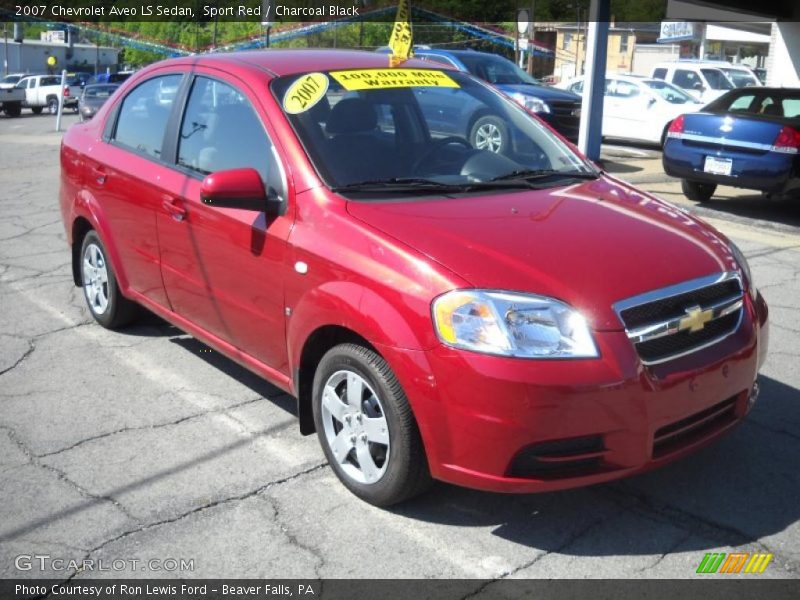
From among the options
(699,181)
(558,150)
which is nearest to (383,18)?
(699,181)

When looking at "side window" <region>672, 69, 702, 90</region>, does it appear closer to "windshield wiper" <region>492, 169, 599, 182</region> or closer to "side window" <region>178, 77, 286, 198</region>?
"windshield wiper" <region>492, 169, 599, 182</region>

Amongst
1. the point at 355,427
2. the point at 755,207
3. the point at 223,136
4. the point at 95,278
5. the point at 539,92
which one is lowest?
the point at 355,427

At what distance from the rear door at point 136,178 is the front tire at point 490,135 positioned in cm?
164

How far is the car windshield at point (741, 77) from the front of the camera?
2212 cm

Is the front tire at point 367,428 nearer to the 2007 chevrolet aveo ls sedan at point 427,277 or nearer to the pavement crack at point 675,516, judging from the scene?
the 2007 chevrolet aveo ls sedan at point 427,277

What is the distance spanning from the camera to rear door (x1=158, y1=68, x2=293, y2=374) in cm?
390

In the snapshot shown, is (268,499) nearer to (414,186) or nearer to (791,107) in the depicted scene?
(414,186)

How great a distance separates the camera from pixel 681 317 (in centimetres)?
327

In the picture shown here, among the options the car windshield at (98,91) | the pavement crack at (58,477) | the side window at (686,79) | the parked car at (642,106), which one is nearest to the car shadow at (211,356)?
the pavement crack at (58,477)

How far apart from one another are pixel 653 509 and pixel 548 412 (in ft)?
2.86

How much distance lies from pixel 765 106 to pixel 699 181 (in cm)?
110

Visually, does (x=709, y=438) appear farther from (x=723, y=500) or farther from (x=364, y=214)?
(x=364, y=214)

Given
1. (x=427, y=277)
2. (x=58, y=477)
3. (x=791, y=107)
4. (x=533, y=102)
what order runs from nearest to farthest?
(x=427, y=277), (x=58, y=477), (x=791, y=107), (x=533, y=102)

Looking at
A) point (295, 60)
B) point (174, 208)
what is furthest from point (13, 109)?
point (295, 60)
